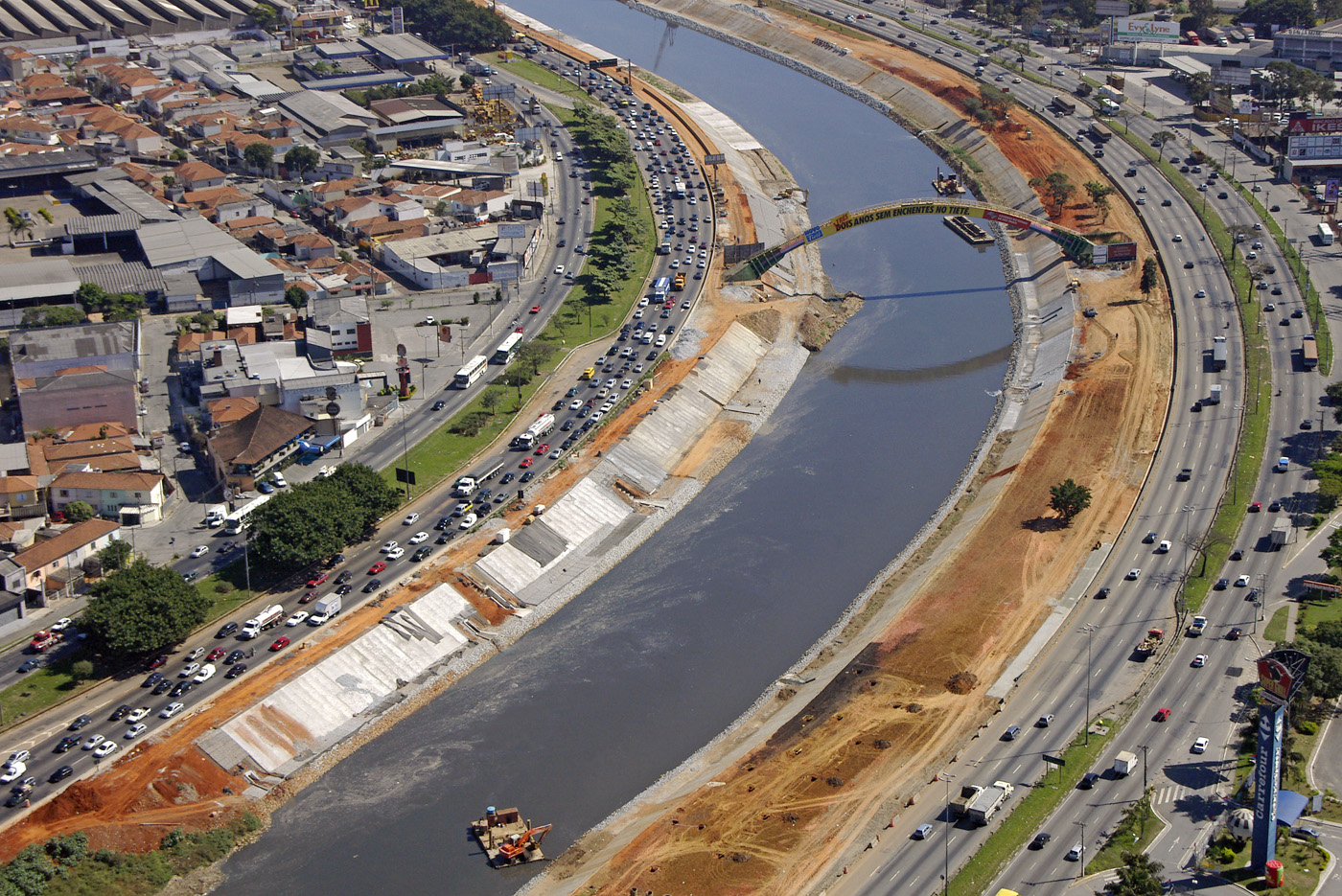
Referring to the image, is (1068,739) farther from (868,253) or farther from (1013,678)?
(868,253)

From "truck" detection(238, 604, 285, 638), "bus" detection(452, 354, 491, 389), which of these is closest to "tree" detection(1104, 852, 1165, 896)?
"truck" detection(238, 604, 285, 638)

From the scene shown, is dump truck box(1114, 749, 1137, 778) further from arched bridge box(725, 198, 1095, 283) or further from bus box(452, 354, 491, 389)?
arched bridge box(725, 198, 1095, 283)

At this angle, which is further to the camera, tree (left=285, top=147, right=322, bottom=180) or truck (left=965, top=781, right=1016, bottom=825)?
tree (left=285, top=147, right=322, bottom=180)

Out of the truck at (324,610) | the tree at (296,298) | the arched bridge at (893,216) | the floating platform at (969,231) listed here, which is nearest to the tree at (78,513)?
the truck at (324,610)

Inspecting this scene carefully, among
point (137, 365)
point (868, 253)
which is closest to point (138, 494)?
point (137, 365)

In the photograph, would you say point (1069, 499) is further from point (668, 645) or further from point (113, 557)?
point (113, 557)

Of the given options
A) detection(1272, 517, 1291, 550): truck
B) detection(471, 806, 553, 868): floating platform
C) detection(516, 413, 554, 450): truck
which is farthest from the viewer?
detection(516, 413, 554, 450): truck

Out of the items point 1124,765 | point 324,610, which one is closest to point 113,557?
point 324,610
